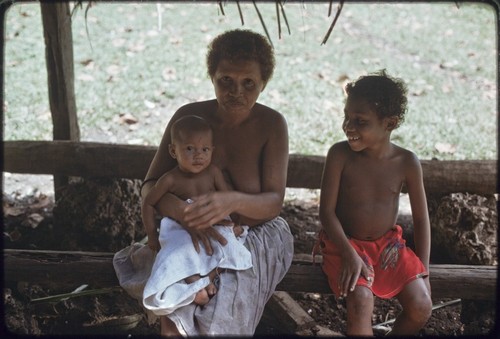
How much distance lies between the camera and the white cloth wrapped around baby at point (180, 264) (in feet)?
8.09

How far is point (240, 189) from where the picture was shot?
9.44 ft

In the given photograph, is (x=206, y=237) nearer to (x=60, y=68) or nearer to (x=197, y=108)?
(x=197, y=108)

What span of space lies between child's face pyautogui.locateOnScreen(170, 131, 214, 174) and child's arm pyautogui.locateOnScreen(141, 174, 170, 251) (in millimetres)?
147

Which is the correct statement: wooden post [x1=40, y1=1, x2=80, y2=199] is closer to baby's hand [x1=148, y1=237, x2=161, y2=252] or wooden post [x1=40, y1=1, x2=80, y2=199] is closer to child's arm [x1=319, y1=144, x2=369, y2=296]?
baby's hand [x1=148, y1=237, x2=161, y2=252]

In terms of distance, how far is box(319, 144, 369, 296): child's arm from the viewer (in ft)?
8.77

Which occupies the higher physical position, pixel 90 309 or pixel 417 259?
pixel 417 259

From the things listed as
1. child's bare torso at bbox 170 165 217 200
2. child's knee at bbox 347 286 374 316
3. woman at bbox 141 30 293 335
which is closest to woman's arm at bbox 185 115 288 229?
woman at bbox 141 30 293 335

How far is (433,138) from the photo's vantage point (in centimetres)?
593

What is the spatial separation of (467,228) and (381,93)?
4.72ft

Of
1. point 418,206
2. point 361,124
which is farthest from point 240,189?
point 418,206

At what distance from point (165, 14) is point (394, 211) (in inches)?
239

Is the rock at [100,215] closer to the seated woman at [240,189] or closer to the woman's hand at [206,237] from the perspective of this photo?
the seated woman at [240,189]

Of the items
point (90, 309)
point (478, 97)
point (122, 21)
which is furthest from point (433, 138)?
point (122, 21)

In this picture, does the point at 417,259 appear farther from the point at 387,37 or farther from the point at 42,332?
the point at 387,37
